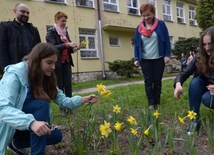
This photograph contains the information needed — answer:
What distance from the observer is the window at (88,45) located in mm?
14297

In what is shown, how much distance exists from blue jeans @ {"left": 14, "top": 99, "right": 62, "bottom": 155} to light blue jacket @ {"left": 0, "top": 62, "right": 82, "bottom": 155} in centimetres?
10

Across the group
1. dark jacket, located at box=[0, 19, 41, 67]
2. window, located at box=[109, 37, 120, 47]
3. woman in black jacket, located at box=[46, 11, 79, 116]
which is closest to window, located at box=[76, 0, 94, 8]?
window, located at box=[109, 37, 120, 47]

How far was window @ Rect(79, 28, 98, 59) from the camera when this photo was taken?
14.3 m

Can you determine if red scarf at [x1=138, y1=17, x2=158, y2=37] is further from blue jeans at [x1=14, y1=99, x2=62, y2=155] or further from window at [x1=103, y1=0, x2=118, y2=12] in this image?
window at [x1=103, y1=0, x2=118, y2=12]

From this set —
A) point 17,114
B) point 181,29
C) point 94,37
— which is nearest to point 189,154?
point 17,114

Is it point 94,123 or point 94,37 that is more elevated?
point 94,37

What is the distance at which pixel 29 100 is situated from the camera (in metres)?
2.16

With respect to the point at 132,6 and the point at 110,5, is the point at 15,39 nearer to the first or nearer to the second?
the point at 110,5

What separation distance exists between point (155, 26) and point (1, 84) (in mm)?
2580

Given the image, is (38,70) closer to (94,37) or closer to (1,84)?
(1,84)

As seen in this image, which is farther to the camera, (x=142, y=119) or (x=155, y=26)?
(x=155, y=26)

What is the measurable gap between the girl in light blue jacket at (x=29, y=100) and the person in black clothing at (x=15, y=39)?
1402mm

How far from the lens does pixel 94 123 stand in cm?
249

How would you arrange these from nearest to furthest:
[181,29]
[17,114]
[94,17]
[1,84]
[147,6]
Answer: [17,114], [1,84], [147,6], [94,17], [181,29]
